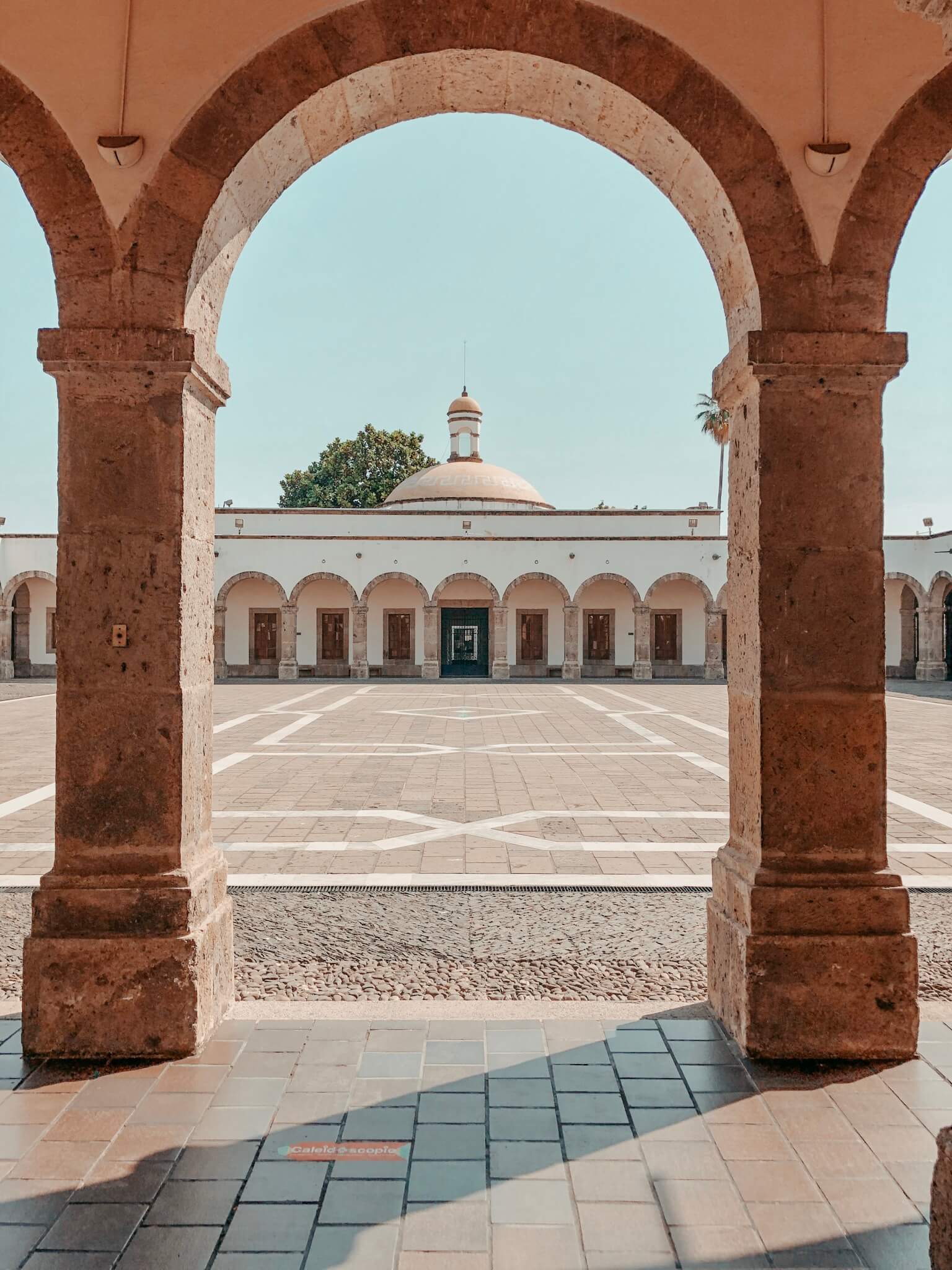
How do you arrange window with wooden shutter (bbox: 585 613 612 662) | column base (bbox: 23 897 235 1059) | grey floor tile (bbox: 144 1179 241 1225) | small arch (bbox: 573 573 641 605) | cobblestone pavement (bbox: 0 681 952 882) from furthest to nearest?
window with wooden shutter (bbox: 585 613 612 662) → small arch (bbox: 573 573 641 605) → cobblestone pavement (bbox: 0 681 952 882) → column base (bbox: 23 897 235 1059) → grey floor tile (bbox: 144 1179 241 1225)

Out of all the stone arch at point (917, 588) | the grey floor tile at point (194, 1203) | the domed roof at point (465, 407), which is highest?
the domed roof at point (465, 407)

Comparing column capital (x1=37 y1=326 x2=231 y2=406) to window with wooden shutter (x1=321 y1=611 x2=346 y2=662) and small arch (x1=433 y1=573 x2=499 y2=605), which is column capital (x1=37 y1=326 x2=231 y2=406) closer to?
small arch (x1=433 y1=573 x2=499 y2=605)

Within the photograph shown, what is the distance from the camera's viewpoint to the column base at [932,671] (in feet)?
96.2

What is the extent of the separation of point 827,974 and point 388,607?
93.5 ft

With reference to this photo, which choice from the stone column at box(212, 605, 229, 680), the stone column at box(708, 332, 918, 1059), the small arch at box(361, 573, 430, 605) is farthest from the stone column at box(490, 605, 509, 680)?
the stone column at box(708, 332, 918, 1059)

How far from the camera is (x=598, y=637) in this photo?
1243 inches

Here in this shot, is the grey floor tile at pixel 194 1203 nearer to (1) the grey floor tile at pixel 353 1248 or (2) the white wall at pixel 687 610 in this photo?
(1) the grey floor tile at pixel 353 1248

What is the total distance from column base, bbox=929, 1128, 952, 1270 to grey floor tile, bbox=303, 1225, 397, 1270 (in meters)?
1.27

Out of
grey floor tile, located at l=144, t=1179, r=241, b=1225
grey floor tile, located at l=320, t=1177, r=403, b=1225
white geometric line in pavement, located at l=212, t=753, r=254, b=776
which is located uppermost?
grey floor tile, located at l=144, t=1179, r=241, b=1225

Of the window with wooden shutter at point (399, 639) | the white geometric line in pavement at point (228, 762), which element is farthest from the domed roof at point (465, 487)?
the white geometric line in pavement at point (228, 762)

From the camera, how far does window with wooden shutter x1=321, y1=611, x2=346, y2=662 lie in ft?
102

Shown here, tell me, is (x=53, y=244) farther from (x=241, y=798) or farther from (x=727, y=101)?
(x=241, y=798)

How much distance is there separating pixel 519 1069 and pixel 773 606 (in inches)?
76.1

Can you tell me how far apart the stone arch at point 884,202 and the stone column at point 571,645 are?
87.3ft
